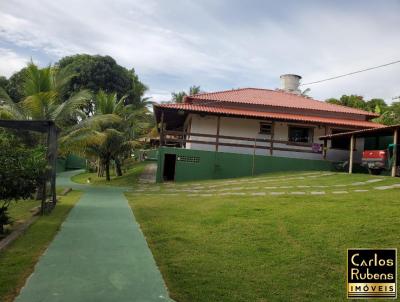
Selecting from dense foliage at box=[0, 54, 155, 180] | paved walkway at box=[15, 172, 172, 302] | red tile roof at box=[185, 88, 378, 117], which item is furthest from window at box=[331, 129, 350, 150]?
paved walkway at box=[15, 172, 172, 302]

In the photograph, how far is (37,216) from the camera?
31.9 ft

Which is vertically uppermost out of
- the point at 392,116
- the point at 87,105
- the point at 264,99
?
the point at 392,116

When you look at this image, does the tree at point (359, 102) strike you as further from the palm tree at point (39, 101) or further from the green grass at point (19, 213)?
the green grass at point (19, 213)

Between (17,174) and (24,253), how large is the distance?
9.06ft

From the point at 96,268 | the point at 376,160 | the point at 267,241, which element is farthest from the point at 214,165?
the point at 96,268

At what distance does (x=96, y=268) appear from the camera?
5.42 m

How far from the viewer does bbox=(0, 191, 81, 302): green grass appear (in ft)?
15.3

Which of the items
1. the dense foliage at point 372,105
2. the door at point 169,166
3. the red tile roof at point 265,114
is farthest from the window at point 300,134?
the dense foliage at point 372,105

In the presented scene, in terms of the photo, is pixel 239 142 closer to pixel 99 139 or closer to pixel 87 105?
pixel 99 139

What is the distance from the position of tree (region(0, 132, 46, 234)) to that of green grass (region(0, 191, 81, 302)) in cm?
66

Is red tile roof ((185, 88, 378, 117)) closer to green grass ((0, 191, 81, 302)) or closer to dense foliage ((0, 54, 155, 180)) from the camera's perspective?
dense foliage ((0, 54, 155, 180))

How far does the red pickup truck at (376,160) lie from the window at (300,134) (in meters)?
5.04

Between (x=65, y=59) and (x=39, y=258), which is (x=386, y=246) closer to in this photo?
(x=39, y=258)

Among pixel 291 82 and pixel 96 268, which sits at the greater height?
pixel 291 82
